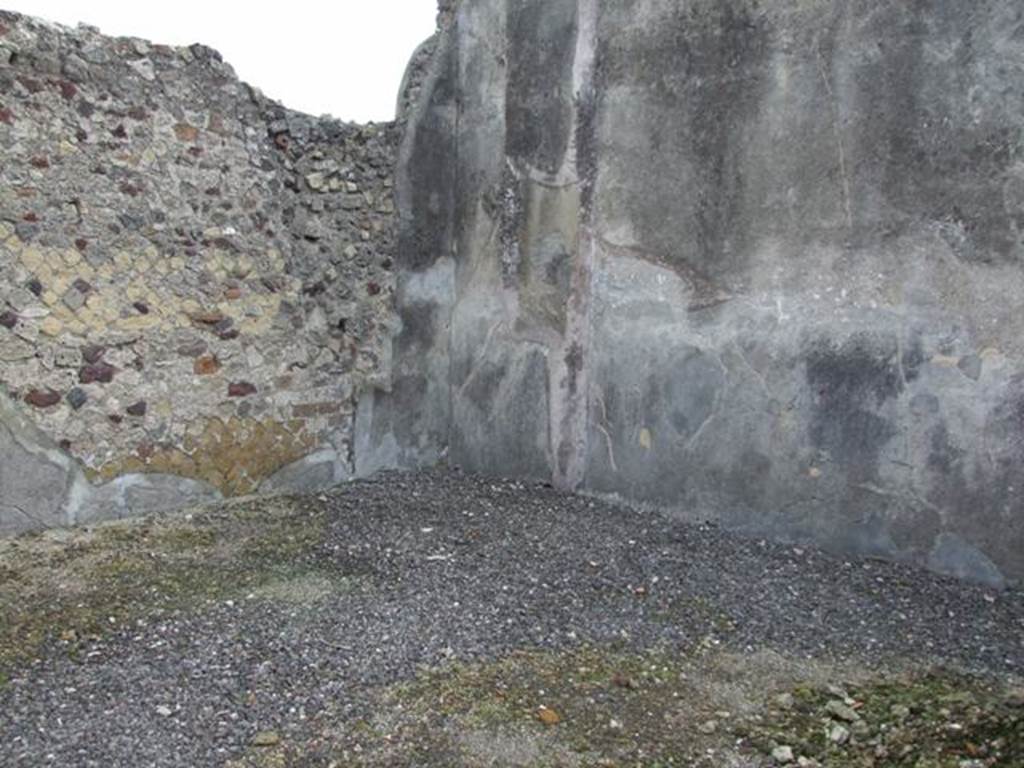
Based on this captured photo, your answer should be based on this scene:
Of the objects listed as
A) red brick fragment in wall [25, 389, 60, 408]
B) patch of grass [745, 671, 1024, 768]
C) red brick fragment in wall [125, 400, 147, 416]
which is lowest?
patch of grass [745, 671, 1024, 768]

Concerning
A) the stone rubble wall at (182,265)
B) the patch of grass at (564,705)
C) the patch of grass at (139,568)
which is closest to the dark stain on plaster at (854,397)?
the patch of grass at (564,705)

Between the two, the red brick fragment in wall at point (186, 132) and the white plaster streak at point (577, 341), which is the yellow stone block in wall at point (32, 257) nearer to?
the red brick fragment in wall at point (186, 132)

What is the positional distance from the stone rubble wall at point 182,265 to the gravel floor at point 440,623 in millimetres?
767

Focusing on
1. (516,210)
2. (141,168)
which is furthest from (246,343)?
(516,210)

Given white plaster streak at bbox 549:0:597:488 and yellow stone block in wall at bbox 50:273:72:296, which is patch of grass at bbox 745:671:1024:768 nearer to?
white plaster streak at bbox 549:0:597:488

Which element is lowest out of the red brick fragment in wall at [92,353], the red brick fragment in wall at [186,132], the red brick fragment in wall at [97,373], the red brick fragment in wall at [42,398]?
the red brick fragment in wall at [42,398]

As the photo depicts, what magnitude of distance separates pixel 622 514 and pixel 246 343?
1805 millimetres

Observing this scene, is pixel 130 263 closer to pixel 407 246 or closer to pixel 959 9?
pixel 407 246

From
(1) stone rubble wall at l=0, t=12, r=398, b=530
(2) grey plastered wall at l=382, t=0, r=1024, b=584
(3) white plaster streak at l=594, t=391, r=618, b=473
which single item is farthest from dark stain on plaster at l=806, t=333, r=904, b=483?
(1) stone rubble wall at l=0, t=12, r=398, b=530

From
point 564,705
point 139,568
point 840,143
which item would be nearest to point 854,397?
point 840,143

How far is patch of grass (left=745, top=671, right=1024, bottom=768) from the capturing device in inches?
76.6

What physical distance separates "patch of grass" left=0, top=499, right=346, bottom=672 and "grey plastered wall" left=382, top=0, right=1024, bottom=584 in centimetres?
127

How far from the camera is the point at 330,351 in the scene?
4.29 m

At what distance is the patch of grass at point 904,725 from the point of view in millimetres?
1946
